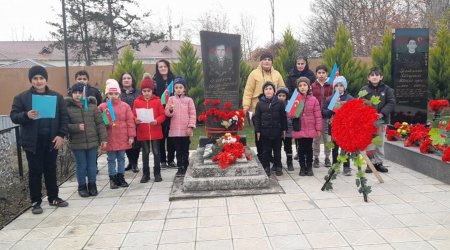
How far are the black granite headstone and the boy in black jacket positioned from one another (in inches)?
31.9

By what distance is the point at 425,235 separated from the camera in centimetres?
353

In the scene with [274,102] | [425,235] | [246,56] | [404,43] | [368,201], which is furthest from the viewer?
[246,56]

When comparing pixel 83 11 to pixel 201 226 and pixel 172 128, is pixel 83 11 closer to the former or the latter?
pixel 172 128

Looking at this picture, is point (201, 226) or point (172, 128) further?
point (172, 128)

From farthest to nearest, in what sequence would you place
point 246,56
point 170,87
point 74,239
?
point 246,56
point 170,87
point 74,239

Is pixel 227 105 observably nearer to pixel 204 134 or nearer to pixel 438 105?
pixel 438 105

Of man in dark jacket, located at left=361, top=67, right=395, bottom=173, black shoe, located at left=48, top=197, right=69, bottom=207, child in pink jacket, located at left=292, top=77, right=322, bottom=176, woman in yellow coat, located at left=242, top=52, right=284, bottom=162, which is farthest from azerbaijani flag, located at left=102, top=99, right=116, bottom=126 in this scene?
man in dark jacket, located at left=361, top=67, right=395, bottom=173

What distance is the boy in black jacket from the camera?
575 centimetres

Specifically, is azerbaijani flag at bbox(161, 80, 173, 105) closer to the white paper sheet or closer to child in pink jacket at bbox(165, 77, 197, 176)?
child in pink jacket at bbox(165, 77, 197, 176)

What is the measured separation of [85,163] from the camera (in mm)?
5238

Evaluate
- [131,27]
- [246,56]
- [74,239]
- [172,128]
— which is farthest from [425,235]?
[246,56]

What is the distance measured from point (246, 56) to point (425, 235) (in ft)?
99.8

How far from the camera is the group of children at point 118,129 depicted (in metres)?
5.11

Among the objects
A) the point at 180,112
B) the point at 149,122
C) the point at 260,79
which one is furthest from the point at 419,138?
the point at 149,122
